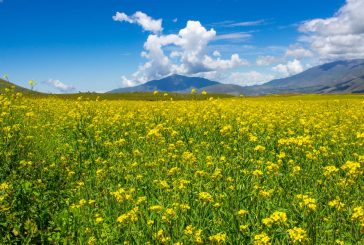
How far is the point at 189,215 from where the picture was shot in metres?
6.07

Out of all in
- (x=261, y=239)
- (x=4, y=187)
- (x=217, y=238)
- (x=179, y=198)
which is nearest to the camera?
(x=261, y=239)

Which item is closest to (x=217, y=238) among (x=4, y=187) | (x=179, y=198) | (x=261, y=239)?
(x=261, y=239)

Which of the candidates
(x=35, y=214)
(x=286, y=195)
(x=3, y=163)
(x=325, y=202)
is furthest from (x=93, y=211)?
(x=325, y=202)

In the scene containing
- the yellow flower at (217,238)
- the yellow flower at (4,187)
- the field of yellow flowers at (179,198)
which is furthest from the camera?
the yellow flower at (4,187)

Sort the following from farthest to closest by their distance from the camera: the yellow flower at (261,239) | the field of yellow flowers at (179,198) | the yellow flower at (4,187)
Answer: the yellow flower at (4,187) < the field of yellow flowers at (179,198) < the yellow flower at (261,239)

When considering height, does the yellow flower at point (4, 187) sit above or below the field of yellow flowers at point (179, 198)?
above

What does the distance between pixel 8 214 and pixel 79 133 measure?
7403 mm

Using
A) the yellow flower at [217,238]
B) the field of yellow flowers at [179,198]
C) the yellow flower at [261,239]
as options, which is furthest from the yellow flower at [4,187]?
the yellow flower at [261,239]

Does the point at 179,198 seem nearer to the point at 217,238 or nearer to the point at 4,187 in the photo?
the point at 217,238

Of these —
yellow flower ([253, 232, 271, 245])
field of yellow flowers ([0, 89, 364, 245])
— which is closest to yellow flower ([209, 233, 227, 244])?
field of yellow flowers ([0, 89, 364, 245])

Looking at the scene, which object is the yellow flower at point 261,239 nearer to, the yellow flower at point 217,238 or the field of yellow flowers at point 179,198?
the field of yellow flowers at point 179,198

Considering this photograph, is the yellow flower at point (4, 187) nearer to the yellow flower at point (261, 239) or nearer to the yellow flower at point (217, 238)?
the yellow flower at point (217, 238)

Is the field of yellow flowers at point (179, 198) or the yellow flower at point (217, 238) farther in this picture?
the field of yellow flowers at point (179, 198)

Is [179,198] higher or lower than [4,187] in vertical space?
lower
